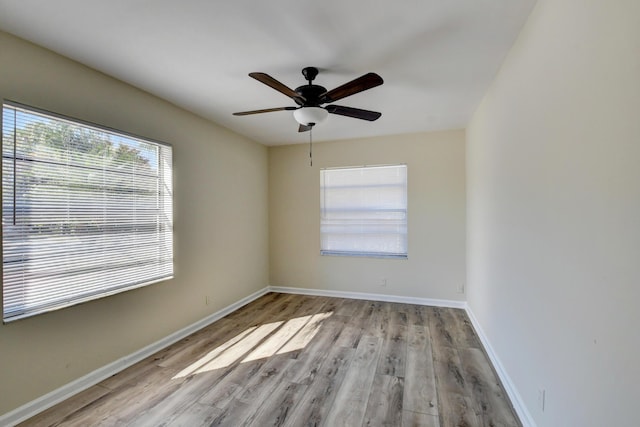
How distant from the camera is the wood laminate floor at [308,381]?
192cm

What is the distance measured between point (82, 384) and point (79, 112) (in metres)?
2.15

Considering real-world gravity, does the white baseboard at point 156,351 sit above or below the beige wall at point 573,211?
below

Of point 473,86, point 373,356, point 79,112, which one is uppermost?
point 473,86

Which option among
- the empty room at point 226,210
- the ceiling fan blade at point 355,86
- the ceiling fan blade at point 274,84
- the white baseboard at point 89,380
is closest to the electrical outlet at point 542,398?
the empty room at point 226,210

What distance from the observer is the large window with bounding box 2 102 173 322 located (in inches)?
73.4

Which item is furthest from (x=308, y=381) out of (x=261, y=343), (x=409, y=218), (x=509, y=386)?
(x=409, y=218)

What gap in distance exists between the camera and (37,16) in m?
1.68

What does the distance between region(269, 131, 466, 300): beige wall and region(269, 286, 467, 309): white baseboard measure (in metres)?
0.06

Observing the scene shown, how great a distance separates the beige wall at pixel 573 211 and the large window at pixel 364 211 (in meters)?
2.06

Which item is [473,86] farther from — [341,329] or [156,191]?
[156,191]

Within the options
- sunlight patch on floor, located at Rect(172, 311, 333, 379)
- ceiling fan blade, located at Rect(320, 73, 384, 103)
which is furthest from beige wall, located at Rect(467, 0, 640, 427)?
sunlight patch on floor, located at Rect(172, 311, 333, 379)

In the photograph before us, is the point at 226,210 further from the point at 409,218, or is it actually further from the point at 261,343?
the point at 409,218

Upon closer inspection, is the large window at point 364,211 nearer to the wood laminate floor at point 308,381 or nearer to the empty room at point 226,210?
the empty room at point 226,210

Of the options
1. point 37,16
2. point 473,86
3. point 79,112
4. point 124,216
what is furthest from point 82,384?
point 473,86
